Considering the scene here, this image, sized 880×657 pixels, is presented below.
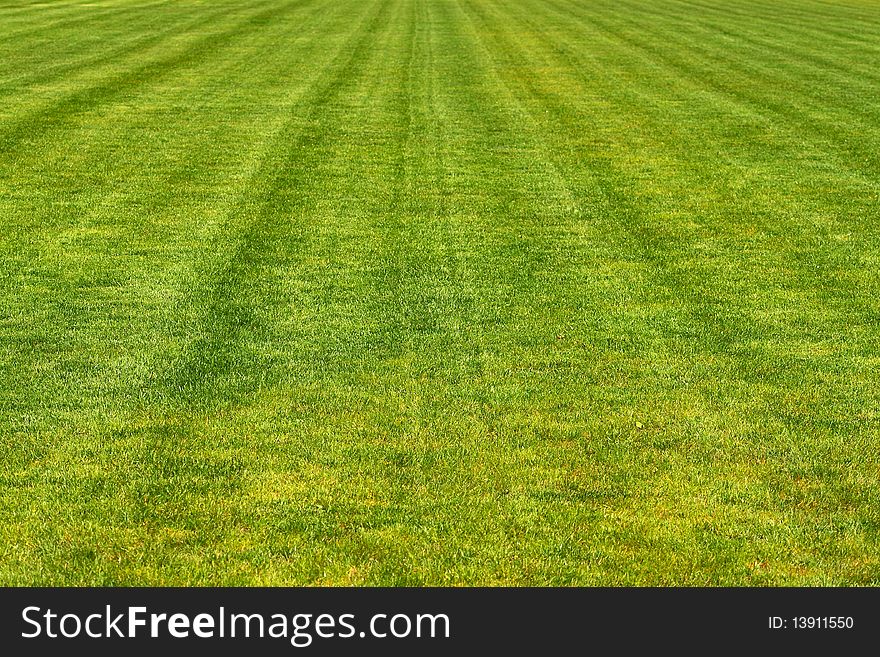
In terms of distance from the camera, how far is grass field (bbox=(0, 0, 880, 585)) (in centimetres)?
552

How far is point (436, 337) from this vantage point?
846cm

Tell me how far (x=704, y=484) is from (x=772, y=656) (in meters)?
1.56

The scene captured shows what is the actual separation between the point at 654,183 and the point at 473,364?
6.81m

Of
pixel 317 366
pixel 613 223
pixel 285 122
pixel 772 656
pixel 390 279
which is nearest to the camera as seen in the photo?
pixel 772 656

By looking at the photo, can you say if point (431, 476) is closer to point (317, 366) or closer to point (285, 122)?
point (317, 366)

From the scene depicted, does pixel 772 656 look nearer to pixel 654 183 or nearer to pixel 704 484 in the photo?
pixel 704 484

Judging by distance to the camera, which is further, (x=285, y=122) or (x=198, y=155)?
(x=285, y=122)

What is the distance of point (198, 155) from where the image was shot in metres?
14.7

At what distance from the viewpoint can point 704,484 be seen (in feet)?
20.0

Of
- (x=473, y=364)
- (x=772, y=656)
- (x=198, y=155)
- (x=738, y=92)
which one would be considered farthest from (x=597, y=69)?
(x=772, y=656)

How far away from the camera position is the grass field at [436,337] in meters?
5.52

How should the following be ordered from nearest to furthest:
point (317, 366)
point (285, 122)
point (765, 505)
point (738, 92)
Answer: point (765, 505), point (317, 366), point (285, 122), point (738, 92)

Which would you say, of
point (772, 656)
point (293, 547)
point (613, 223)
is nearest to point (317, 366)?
point (293, 547)

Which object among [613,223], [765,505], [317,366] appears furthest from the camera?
[613,223]
